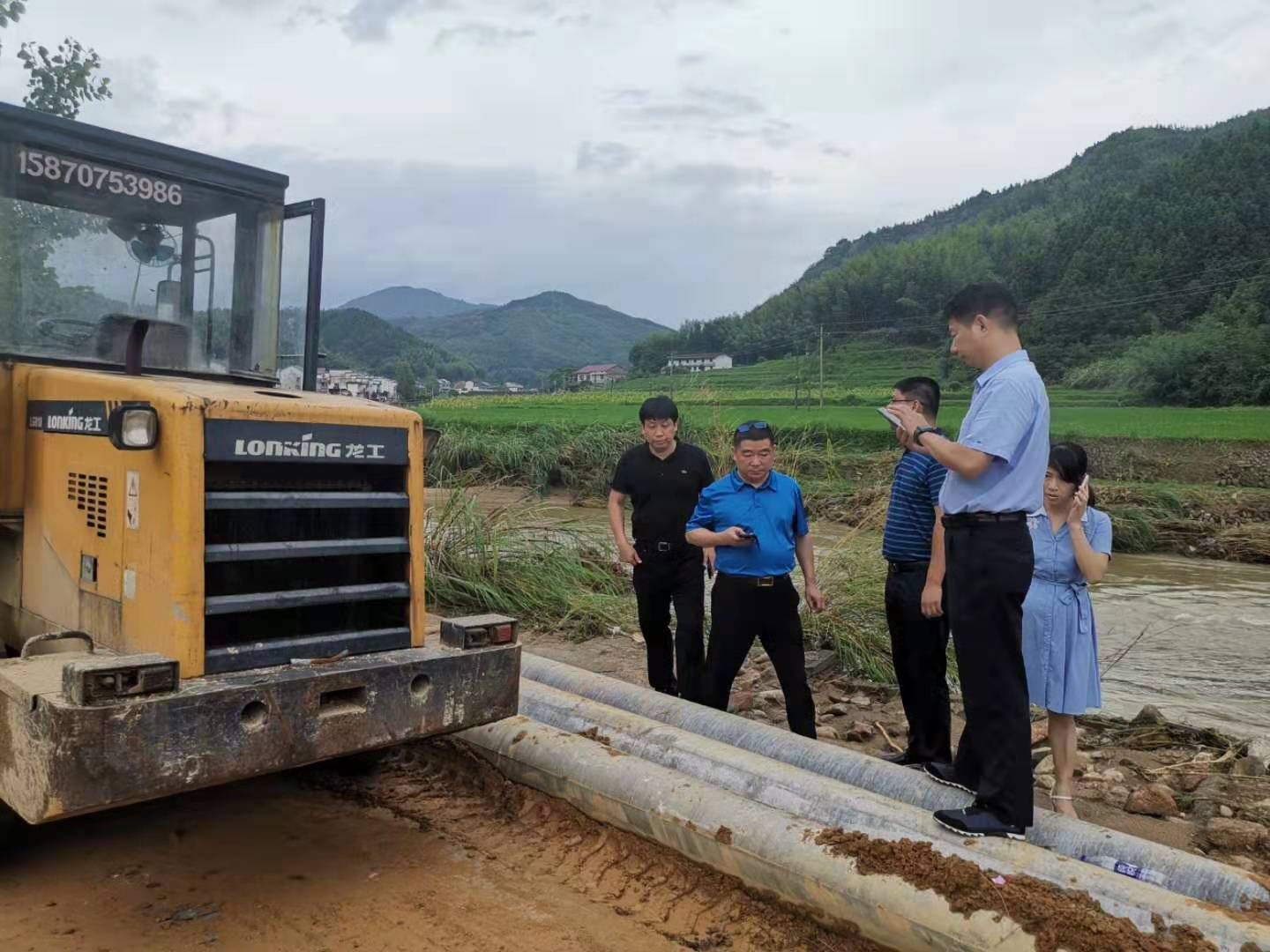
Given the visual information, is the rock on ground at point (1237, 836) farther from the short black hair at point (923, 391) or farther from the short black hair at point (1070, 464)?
the short black hair at point (923, 391)

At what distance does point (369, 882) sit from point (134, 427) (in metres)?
1.83

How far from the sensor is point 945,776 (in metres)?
3.85

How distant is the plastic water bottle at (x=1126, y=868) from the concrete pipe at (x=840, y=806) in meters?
0.27

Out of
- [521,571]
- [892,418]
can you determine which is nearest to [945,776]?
[892,418]

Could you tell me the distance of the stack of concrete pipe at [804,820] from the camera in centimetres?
286

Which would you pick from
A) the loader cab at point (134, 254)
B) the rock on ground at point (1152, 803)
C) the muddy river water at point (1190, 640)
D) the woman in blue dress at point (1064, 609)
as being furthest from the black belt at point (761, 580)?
the muddy river water at point (1190, 640)

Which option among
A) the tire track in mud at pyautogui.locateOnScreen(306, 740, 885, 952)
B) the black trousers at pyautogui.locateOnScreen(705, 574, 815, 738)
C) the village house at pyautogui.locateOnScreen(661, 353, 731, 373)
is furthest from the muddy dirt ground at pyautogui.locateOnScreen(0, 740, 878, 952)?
the village house at pyautogui.locateOnScreen(661, 353, 731, 373)

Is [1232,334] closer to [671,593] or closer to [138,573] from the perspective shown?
[671,593]

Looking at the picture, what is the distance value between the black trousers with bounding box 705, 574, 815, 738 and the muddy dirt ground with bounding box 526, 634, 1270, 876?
0.76m

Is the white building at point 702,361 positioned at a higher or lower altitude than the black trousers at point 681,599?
higher

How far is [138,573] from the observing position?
3426 millimetres

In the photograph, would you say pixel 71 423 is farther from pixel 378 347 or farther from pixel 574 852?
pixel 378 347

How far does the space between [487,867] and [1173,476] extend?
2338 centimetres

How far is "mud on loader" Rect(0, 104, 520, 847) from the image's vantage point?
302 centimetres
